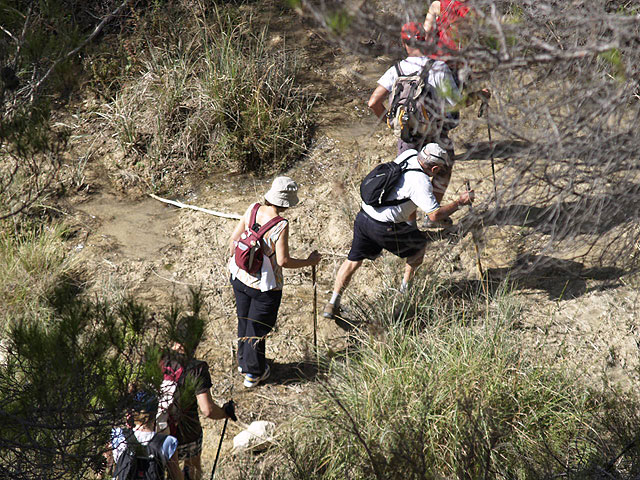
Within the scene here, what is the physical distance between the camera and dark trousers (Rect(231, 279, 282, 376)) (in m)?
4.79

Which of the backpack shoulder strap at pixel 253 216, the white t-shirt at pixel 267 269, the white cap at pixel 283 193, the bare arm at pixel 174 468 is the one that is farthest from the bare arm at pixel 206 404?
the white cap at pixel 283 193

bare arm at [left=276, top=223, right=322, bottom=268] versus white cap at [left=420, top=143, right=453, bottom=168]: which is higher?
white cap at [left=420, top=143, right=453, bottom=168]

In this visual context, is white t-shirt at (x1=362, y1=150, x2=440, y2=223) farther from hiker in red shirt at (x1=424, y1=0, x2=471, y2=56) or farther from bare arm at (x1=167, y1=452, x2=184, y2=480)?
bare arm at (x1=167, y1=452, x2=184, y2=480)

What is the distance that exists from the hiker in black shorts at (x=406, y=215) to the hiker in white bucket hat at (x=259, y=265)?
0.49m

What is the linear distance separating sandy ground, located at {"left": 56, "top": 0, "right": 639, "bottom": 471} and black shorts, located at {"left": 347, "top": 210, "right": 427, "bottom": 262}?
0.23m

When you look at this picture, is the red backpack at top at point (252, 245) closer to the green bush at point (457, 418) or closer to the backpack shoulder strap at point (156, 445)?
the green bush at point (457, 418)

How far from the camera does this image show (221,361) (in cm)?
548

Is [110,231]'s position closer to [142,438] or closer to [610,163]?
[142,438]

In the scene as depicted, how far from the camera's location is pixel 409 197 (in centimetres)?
496

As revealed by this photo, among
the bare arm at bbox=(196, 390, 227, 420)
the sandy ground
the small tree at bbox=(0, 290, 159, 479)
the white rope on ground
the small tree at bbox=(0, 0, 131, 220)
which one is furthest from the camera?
the white rope on ground

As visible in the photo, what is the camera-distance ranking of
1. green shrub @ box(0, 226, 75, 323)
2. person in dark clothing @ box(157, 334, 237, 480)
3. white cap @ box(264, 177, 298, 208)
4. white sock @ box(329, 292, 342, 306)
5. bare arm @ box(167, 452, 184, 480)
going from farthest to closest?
green shrub @ box(0, 226, 75, 323), white sock @ box(329, 292, 342, 306), white cap @ box(264, 177, 298, 208), bare arm @ box(167, 452, 184, 480), person in dark clothing @ box(157, 334, 237, 480)

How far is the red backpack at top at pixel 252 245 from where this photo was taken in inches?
178

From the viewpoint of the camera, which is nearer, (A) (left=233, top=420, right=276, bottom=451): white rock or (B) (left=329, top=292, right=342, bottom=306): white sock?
(A) (left=233, top=420, right=276, bottom=451): white rock


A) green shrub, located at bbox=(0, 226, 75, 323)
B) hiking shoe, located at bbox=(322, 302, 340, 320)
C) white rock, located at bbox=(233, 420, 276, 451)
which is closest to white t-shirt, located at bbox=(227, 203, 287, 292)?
hiking shoe, located at bbox=(322, 302, 340, 320)
